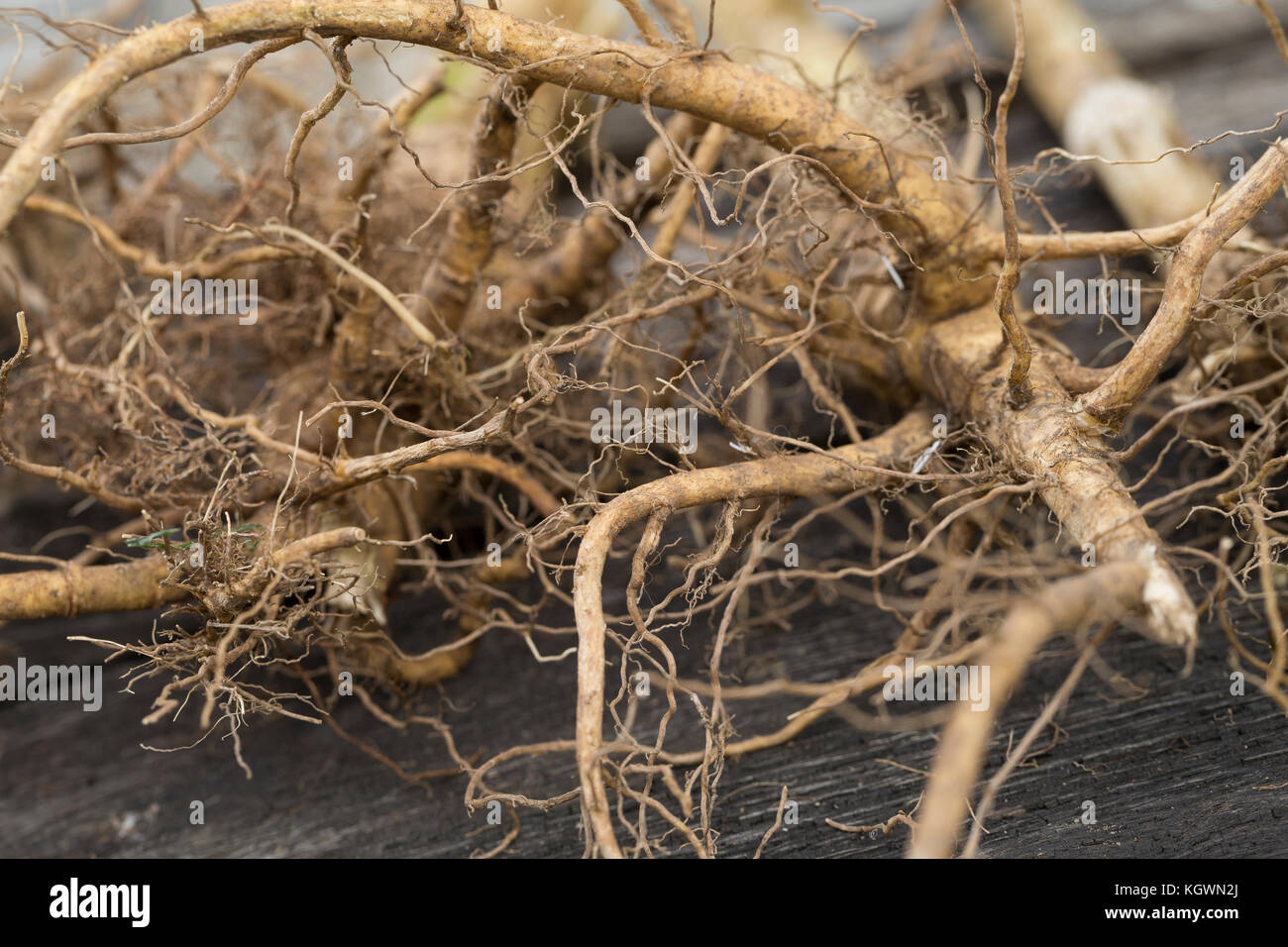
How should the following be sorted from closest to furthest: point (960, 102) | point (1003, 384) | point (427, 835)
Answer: point (1003, 384), point (427, 835), point (960, 102)

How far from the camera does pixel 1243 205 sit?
0.94 m

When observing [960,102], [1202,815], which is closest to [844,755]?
[1202,815]

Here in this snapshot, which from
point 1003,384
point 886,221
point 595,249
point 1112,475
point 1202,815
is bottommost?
point 1202,815

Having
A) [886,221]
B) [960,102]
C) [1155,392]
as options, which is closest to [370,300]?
[886,221]

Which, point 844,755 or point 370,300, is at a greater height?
point 370,300

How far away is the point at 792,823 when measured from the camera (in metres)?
1.07

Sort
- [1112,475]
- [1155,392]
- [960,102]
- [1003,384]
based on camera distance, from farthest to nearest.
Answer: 1. [960,102]
2. [1155,392]
3. [1003,384]
4. [1112,475]

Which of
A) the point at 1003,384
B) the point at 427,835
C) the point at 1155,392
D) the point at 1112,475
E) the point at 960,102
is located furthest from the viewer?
the point at 960,102

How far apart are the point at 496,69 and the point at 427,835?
0.83m

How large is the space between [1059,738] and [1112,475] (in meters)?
0.36

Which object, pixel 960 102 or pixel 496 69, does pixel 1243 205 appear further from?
pixel 960 102

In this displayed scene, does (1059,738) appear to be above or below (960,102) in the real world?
below

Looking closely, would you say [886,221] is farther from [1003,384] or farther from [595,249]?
[595,249]

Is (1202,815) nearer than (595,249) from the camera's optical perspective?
Yes
